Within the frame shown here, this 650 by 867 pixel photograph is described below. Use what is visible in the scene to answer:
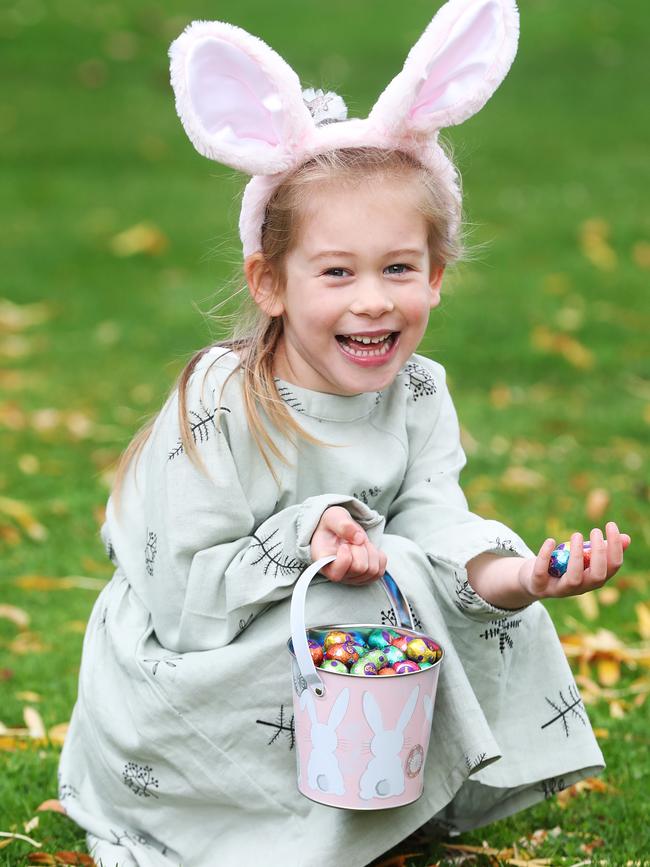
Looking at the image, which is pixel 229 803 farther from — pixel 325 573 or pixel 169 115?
pixel 169 115

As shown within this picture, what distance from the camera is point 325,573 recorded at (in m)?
2.56

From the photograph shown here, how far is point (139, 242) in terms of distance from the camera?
28.4 feet

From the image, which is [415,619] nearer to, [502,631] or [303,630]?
[502,631]

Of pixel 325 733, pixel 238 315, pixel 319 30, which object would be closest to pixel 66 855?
pixel 325 733

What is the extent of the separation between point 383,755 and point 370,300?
84 cm

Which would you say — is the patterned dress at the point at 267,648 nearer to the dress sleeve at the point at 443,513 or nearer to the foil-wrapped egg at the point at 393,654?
the dress sleeve at the point at 443,513

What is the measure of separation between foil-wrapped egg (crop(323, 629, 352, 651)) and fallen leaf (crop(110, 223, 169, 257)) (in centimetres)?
633

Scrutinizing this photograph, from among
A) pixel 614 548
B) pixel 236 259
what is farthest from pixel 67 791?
pixel 236 259

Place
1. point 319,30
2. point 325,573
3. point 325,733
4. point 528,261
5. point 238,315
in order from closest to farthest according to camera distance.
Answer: point 325,733 → point 325,573 → point 238,315 → point 528,261 → point 319,30

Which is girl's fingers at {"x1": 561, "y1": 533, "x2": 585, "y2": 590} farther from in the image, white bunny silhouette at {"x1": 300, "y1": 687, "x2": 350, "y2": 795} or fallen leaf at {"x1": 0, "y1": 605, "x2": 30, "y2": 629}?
fallen leaf at {"x1": 0, "y1": 605, "x2": 30, "y2": 629}

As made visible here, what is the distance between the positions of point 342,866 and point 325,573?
0.55m

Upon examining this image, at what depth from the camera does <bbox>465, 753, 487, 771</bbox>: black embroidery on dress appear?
2.56 metres

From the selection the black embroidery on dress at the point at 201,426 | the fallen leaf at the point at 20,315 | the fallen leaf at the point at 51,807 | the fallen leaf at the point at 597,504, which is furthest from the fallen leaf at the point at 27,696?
the fallen leaf at the point at 20,315

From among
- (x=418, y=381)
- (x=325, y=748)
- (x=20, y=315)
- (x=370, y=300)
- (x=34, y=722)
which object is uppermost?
(x=370, y=300)
